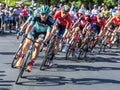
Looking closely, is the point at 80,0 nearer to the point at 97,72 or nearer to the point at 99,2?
the point at 99,2

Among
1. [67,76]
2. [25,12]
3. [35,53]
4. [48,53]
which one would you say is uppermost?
[35,53]

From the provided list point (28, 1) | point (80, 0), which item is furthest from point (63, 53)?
point (28, 1)

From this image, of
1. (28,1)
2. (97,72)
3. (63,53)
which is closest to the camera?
(97,72)

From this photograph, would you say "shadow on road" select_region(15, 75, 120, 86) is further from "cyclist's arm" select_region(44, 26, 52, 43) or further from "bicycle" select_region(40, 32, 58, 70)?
"bicycle" select_region(40, 32, 58, 70)

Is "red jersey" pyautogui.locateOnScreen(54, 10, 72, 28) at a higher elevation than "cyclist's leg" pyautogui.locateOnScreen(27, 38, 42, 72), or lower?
higher

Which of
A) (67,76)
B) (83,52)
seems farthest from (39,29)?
(83,52)

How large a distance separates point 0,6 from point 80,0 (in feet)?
73.4

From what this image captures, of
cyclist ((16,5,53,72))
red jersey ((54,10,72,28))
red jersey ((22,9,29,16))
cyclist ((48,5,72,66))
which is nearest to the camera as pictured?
cyclist ((16,5,53,72))

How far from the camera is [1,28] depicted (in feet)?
93.1

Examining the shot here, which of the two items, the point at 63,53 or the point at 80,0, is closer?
the point at 63,53

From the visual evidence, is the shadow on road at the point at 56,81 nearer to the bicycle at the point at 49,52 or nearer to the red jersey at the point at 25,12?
the bicycle at the point at 49,52

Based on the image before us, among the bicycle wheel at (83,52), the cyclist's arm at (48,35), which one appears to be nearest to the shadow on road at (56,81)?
the cyclist's arm at (48,35)

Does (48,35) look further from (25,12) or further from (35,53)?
(25,12)

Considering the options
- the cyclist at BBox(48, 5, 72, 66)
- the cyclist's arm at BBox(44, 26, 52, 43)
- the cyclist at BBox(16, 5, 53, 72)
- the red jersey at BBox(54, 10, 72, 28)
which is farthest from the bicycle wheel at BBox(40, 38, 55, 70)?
the red jersey at BBox(54, 10, 72, 28)
